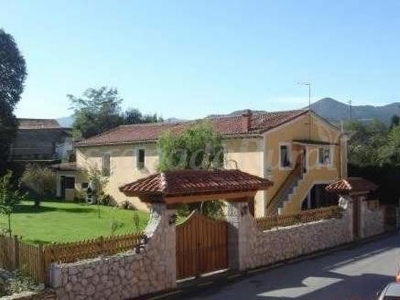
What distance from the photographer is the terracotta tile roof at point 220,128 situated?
31484 millimetres

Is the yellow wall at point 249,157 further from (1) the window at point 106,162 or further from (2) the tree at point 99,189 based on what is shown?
(1) the window at point 106,162

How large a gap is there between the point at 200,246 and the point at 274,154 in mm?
15657

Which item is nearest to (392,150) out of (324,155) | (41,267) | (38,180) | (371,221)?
(324,155)

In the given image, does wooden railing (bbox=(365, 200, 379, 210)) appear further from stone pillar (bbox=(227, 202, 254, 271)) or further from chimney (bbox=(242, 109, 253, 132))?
stone pillar (bbox=(227, 202, 254, 271))

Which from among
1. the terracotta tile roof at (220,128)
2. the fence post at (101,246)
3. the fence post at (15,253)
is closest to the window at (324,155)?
the terracotta tile roof at (220,128)

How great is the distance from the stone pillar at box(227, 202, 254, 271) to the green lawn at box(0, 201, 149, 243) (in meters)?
4.62

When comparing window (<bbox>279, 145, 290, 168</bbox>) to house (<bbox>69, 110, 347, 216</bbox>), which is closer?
house (<bbox>69, 110, 347, 216</bbox>)

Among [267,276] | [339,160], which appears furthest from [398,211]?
[267,276]

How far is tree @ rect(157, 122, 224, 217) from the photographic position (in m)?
26.9

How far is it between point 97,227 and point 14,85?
26.8 metres

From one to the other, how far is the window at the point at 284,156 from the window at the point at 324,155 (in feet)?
9.83

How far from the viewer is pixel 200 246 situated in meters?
16.3

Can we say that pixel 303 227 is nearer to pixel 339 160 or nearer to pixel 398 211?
pixel 398 211

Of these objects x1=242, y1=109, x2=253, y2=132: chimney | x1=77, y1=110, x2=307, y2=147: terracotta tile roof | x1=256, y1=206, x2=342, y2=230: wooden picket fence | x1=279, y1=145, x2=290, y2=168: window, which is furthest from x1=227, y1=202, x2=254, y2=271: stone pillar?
x1=279, y1=145, x2=290, y2=168: window
